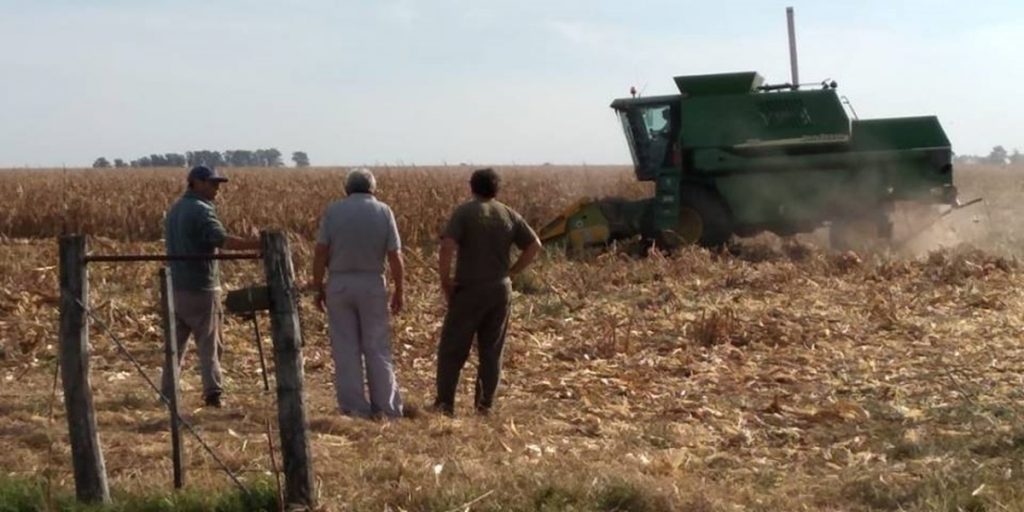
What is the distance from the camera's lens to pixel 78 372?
6.71 m

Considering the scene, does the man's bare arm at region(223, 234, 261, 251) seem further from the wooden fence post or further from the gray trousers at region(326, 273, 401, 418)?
the wooden fence post

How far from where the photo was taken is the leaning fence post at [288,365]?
6.57 metres

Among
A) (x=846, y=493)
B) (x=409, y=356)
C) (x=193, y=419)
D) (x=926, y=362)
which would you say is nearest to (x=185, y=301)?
(x=193, y=419)

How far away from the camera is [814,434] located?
29.2 ft

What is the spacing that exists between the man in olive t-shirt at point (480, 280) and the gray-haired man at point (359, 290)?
0.51 m

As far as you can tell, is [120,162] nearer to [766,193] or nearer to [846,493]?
[766,193]

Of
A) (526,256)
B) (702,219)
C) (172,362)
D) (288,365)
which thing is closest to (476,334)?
(526,256)

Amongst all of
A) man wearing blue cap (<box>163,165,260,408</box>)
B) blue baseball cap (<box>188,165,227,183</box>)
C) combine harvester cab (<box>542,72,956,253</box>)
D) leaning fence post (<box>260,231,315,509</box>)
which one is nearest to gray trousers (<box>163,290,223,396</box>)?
man wearing blue cap (<box>163,165,260,408</box>)

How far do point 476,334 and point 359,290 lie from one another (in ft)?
3.82

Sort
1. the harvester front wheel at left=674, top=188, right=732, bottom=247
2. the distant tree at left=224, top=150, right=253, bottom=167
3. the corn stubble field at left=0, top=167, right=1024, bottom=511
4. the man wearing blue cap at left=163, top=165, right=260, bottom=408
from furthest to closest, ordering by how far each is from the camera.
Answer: the distant tree at left=224, top=150, right=253, bottom=167 → the harvester front wheel at left=674, top=188, right=732, bottom=247 → the man wearing blue cap at left=163, top=165, right=260, bottom=408 → the corn stubble field at left=0, top=167, right=1024, bottom=511

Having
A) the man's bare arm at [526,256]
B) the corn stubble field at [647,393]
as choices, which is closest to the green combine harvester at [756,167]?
the corn stubble field at [647,393]

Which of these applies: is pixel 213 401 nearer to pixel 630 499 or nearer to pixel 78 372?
pixel 78 372

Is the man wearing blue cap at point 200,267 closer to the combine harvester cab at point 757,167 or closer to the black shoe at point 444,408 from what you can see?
the black shoe at point 444,408

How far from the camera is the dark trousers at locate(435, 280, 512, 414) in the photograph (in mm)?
9539
